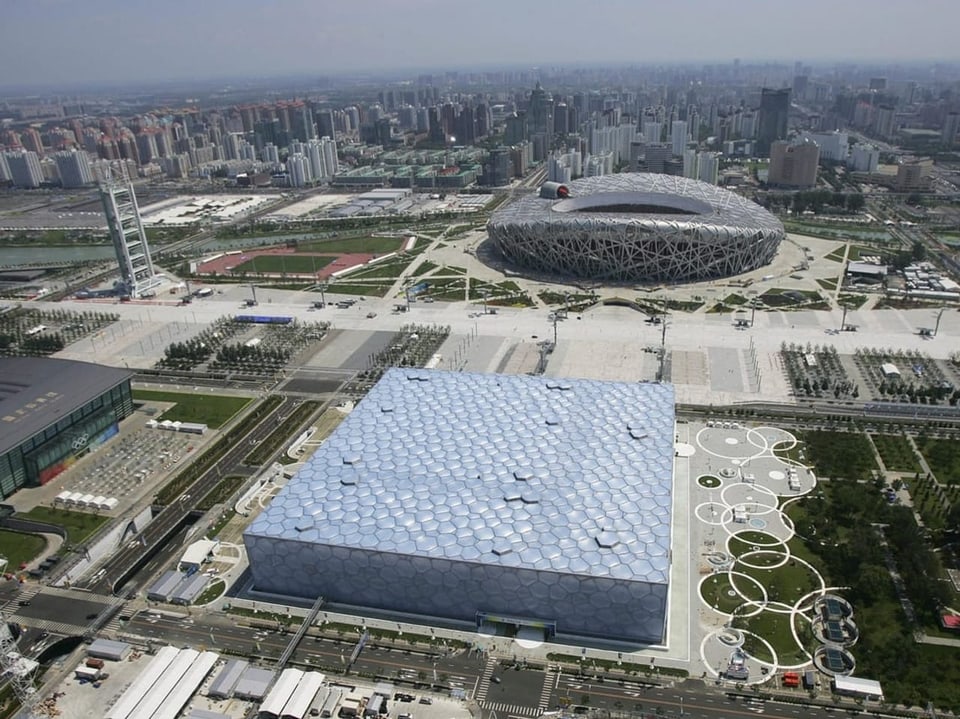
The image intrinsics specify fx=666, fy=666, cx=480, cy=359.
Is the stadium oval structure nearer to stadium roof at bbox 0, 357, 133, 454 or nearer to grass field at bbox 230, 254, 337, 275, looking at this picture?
grass field at bbox 230, 254, 337, 275

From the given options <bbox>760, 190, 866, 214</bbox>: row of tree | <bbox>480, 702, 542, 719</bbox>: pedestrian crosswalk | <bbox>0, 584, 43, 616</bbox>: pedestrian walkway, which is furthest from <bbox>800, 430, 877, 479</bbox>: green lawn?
<bbox>760, 190, 866, 214</bbox>: row of tree

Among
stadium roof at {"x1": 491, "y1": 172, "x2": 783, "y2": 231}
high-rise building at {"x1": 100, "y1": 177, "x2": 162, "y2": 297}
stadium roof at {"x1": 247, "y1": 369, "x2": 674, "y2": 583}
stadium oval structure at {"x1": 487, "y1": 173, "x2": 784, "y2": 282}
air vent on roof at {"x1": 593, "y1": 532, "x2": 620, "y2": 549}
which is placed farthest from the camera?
stadium roof at {"x1": 491, "y1": 172, "x2": 783, "y2": 231}

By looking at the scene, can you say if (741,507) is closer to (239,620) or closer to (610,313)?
(239,620)

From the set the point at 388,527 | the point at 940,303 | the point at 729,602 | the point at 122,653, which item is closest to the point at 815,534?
the point at 729,602

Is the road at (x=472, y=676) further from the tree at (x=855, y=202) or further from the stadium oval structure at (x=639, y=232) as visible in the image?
the tree at (x=855, y=202)

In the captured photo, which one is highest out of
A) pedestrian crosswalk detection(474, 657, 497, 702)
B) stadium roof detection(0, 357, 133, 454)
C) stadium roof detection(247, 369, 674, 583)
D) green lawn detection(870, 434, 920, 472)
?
stadium roof detection(247, 369, 674, 583)

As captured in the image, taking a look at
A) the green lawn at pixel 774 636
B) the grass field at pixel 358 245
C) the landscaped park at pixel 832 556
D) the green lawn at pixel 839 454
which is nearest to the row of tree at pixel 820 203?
the grass field at pixel 358 245

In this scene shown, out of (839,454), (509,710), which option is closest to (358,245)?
(839,454)
